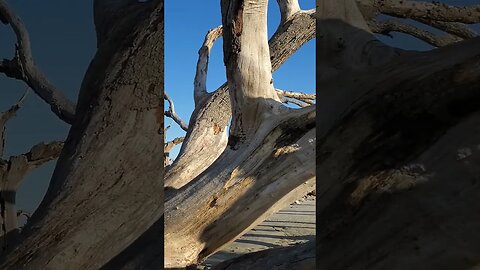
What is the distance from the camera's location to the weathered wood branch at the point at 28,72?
3.41 feet

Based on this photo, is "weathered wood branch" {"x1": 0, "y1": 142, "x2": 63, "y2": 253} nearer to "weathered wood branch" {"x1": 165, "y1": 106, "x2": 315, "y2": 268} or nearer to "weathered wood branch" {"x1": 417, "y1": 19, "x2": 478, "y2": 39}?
"weathered wood branch" {"x1": 417, "y1": 19, "x2": 478, "y2": 39}

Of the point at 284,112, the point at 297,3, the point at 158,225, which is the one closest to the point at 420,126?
the point at 158,225

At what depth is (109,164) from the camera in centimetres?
107

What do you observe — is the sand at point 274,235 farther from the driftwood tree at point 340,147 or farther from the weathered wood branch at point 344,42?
the weathered wood branch at point 344,42

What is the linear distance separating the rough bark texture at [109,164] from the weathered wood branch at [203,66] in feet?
7.85

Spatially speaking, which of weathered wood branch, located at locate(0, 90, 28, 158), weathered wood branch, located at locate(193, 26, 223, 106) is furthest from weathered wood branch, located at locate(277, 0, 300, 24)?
weathered wood branch, located at locate(0, 90, 28, 158)

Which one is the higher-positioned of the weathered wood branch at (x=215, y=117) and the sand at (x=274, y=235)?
the weathered wood branch at (x=215, y=117)

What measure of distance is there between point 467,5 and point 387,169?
324 mm

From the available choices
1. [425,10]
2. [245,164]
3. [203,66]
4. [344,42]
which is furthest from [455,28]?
[203,66]

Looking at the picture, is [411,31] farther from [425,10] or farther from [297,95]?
[297,95]

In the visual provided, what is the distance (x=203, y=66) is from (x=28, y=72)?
2.80 m

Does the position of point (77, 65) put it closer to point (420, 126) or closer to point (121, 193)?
point (121, 193)

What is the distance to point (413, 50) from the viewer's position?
3.15 ft

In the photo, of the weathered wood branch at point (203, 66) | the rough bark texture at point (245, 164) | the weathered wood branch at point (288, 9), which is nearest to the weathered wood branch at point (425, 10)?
the rough bark texture at point (245, 164)
